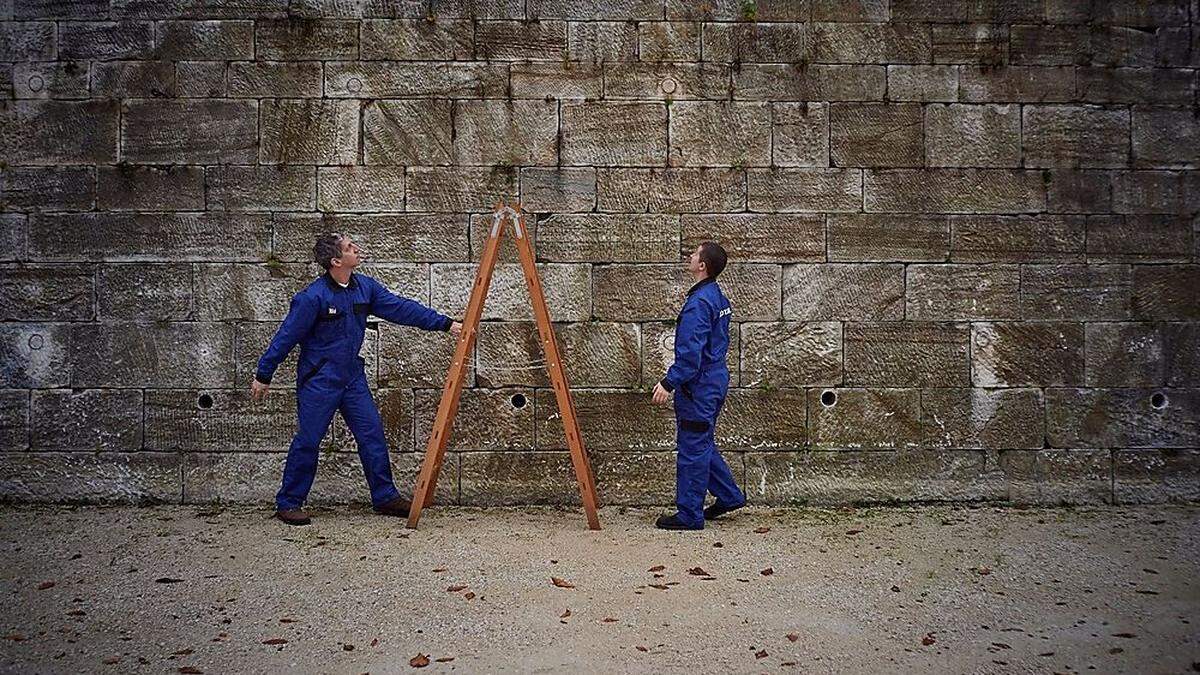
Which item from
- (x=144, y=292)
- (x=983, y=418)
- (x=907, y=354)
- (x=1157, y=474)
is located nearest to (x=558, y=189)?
(x=907, y=354)

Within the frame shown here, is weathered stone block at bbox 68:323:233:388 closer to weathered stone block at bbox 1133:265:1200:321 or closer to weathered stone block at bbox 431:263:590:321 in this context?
weathered stone block at bbox 431:263:590:321

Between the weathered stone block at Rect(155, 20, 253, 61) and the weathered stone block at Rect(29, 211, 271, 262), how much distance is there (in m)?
1.10

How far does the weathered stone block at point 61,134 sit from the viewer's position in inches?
248

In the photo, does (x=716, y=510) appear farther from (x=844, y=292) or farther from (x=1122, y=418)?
(x=1122, y=418)

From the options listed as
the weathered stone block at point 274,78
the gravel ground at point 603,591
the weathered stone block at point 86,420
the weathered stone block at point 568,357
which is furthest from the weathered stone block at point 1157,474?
the weathered stone block at point 86,420

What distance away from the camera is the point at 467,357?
5.66 m

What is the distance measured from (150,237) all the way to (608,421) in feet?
11.2

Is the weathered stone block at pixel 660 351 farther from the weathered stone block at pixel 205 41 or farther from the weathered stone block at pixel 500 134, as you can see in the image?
the weathered stone block at pixel 205 41

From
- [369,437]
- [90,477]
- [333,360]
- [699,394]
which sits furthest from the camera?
[90,477]

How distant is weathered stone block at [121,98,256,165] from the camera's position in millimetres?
6285

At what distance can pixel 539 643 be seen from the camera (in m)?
4.11

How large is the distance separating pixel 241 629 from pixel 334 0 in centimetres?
424

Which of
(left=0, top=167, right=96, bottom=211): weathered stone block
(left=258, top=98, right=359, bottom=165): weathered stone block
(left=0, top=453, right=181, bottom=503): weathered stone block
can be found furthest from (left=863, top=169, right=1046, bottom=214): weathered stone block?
(left=0, top=167, right=96, bottom=211): weathered stone block

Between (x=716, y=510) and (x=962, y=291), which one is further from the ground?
(x=962, y=291)
